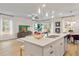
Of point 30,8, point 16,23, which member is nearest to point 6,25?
point 16,23

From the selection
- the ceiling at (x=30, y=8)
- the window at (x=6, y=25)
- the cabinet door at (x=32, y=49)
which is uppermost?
the ceiling at (x=30, y=8)

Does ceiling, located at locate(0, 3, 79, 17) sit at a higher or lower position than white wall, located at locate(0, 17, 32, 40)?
higher

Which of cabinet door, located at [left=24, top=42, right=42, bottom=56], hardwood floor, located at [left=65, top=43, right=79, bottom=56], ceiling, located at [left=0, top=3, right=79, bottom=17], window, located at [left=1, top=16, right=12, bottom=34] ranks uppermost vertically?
ceiling, located at [left=0, top=3, right=79, bottom=17]

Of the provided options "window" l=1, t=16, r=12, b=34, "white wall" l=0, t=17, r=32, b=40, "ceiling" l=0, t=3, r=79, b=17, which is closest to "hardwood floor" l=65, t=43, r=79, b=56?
"ceiling" l=0, t=3, r=79, b=17

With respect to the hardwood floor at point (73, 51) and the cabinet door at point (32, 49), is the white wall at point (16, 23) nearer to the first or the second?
the cabinet door at point (32, 49)

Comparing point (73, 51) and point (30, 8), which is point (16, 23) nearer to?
point (30, 8)

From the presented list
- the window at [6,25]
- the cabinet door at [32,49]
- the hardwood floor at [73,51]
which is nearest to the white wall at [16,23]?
the window at [6,25]

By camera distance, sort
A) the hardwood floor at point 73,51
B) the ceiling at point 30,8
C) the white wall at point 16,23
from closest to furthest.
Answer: the ceiling at point 30,8 < the white wall at point 16,23 < the hardwood floor at point 73,51

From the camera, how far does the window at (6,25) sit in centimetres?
170

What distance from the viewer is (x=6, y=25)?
5.68 feet

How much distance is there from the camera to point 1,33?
5.53 ft

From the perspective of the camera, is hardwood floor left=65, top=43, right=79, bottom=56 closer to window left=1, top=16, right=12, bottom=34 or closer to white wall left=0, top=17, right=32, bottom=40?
white wall left=0, top=17, right=32, bottom=40

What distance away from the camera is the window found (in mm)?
1702

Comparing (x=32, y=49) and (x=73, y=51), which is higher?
(x=32, y=49)
